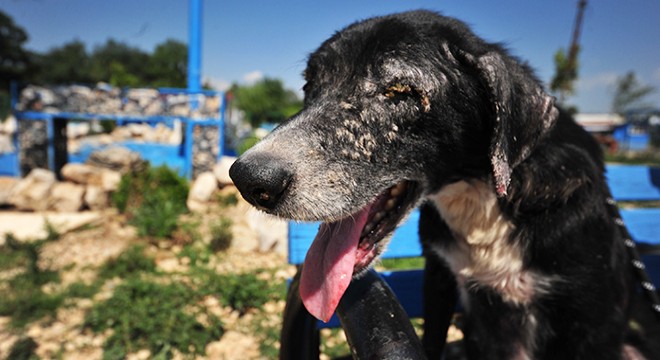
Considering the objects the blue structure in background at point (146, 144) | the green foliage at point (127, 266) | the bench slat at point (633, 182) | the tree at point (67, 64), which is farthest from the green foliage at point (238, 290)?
the tree at point (67, 64)

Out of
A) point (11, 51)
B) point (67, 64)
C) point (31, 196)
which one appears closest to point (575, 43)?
point (31, 196)

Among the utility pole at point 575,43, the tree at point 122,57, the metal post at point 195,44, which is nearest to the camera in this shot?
the metal post at point 195,44

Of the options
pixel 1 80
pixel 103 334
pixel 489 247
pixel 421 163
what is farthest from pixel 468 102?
pixel 1 80

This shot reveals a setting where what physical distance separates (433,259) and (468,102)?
2.34 feet

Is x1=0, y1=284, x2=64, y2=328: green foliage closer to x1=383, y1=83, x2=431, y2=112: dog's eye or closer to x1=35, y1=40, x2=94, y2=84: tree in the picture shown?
x1=383, y1=83, x2=431, y2=112: dog's eye

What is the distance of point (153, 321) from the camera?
314 cm

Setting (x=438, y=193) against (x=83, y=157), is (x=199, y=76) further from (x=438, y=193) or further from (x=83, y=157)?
(x=438, y=193)

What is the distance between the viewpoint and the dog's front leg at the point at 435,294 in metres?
1.89

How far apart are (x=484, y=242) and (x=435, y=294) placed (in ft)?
1.21

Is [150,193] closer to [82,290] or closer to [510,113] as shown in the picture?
[82,290]

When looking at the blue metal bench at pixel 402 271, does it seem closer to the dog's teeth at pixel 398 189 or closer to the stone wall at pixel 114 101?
the dog's teeth at pixel 398 189

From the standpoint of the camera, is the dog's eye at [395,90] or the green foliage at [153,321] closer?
the dog's eye at [395,90]

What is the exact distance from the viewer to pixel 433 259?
189 centimetres

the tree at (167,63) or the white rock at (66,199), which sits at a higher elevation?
the tree at (167,63)
